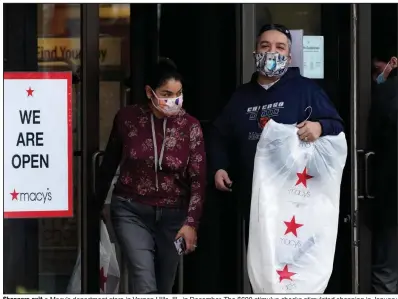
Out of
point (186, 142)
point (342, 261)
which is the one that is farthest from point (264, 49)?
point (342, 261)

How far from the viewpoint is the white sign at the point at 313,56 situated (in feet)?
20.5

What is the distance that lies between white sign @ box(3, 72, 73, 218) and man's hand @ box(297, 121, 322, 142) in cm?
140

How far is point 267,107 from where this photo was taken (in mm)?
5684

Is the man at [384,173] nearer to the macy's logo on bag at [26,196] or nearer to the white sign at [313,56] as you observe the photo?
the white sign at [313,56]

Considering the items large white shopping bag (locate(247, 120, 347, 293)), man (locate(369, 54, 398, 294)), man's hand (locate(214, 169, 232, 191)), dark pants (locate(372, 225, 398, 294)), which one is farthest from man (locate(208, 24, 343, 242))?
dark pants (locate(372, 225, 398, 294))

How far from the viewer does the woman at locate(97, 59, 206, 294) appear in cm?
566

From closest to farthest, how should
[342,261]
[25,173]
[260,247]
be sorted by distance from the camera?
1. [260,247]
2. [25,173]
3. [342,261]

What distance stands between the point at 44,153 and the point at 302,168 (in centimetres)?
152

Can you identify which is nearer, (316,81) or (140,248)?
(140,248)

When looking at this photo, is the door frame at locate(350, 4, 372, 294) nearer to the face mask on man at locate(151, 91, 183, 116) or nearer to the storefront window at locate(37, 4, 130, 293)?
the face mask on man at locate(151, 91, 183, 116)

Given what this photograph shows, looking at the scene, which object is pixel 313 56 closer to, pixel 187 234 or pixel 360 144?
pixel 360 144

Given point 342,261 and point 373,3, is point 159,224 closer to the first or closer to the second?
point 342,261

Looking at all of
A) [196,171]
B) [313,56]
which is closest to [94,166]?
[196,171]

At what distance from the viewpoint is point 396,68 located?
6273mm
